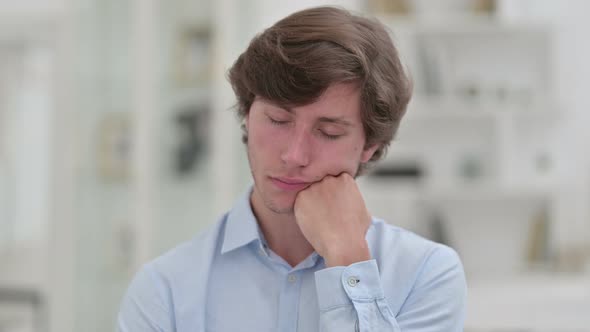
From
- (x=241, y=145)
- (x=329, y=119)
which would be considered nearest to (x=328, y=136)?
(x=329, y=119)

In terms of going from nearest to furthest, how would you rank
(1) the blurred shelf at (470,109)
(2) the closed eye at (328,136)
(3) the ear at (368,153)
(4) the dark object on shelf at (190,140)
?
1. (2) the closed eye at (328,136)
2. (3) the ear at (368,153)
3. (1) the blurred shelf at (470,109)
4. (4) the dark object on shelf at (190,140)

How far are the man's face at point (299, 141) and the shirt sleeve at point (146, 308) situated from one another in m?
0.25

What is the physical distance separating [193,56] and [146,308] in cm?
237

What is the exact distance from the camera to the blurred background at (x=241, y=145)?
133 inches

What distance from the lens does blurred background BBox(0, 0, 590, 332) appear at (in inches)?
133

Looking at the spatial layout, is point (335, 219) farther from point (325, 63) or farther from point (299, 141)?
point (325, 63)

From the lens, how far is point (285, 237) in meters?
1.39

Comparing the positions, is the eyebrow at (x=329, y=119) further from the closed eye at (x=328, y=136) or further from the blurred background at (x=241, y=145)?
the blurred background at (x=241, y=145)

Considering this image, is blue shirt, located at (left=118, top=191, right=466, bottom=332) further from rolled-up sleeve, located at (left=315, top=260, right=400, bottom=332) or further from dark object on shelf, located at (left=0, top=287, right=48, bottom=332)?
dark object on shelf, located at (left=0, top=287, right=48, bottom=332)

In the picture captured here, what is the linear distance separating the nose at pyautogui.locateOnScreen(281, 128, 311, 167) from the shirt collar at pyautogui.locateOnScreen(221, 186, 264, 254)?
0.15 metres

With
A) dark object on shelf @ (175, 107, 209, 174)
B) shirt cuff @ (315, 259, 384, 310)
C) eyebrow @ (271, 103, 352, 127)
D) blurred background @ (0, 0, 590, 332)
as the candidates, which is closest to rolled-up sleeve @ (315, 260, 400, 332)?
shirt cuff @ (315, 259, 384, 310)

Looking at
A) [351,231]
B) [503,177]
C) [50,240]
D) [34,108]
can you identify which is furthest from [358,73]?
[34,108]

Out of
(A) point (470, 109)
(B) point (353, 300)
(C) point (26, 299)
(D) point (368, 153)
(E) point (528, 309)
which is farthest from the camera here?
(C) point (26, 299)


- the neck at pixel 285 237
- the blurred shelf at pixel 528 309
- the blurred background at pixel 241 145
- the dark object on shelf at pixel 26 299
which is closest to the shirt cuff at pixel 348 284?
the neck at pixel 285 237
